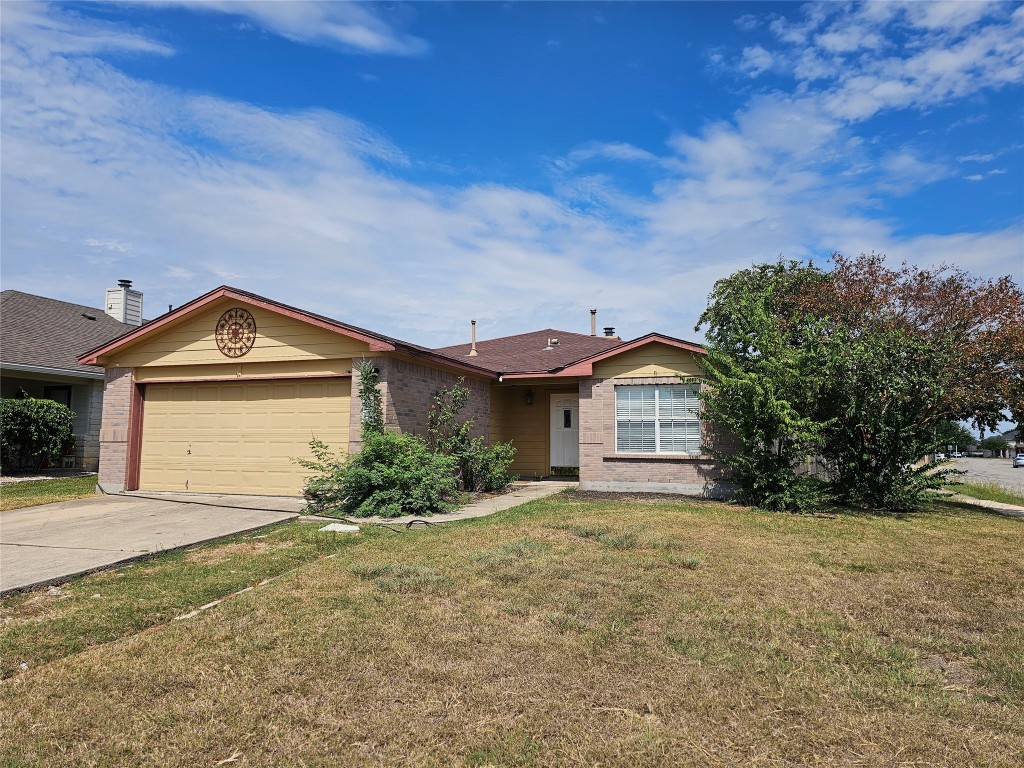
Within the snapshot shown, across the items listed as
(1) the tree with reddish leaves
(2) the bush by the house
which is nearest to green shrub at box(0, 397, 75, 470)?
(2) the bush by the house

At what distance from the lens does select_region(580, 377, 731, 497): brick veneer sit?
1302 centimetres

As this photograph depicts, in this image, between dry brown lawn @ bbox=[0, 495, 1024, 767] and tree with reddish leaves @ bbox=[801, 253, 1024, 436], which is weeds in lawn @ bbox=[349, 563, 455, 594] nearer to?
dry brown lawn @ bbox=[0, 495, 1024, 767]

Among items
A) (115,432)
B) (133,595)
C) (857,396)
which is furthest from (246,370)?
(857,396)

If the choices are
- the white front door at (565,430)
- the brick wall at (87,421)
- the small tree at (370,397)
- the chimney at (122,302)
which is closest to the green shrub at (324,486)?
the small tree at (370,397)

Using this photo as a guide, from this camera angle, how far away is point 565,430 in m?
16.7

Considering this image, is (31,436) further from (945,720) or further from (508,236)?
(945,720)

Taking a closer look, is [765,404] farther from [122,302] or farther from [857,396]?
[122,302]

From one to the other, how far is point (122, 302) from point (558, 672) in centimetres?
2860

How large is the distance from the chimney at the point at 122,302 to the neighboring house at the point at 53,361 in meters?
3.41

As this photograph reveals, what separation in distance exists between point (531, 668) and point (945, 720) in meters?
2.18

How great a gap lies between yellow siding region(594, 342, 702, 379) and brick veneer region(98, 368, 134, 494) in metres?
10.3

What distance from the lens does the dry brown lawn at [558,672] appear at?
282 centimetres

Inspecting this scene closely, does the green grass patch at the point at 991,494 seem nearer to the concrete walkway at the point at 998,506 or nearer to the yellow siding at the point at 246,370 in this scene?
the concrete walkway at the point at 998,506

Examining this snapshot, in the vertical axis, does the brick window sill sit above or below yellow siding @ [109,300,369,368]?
below
